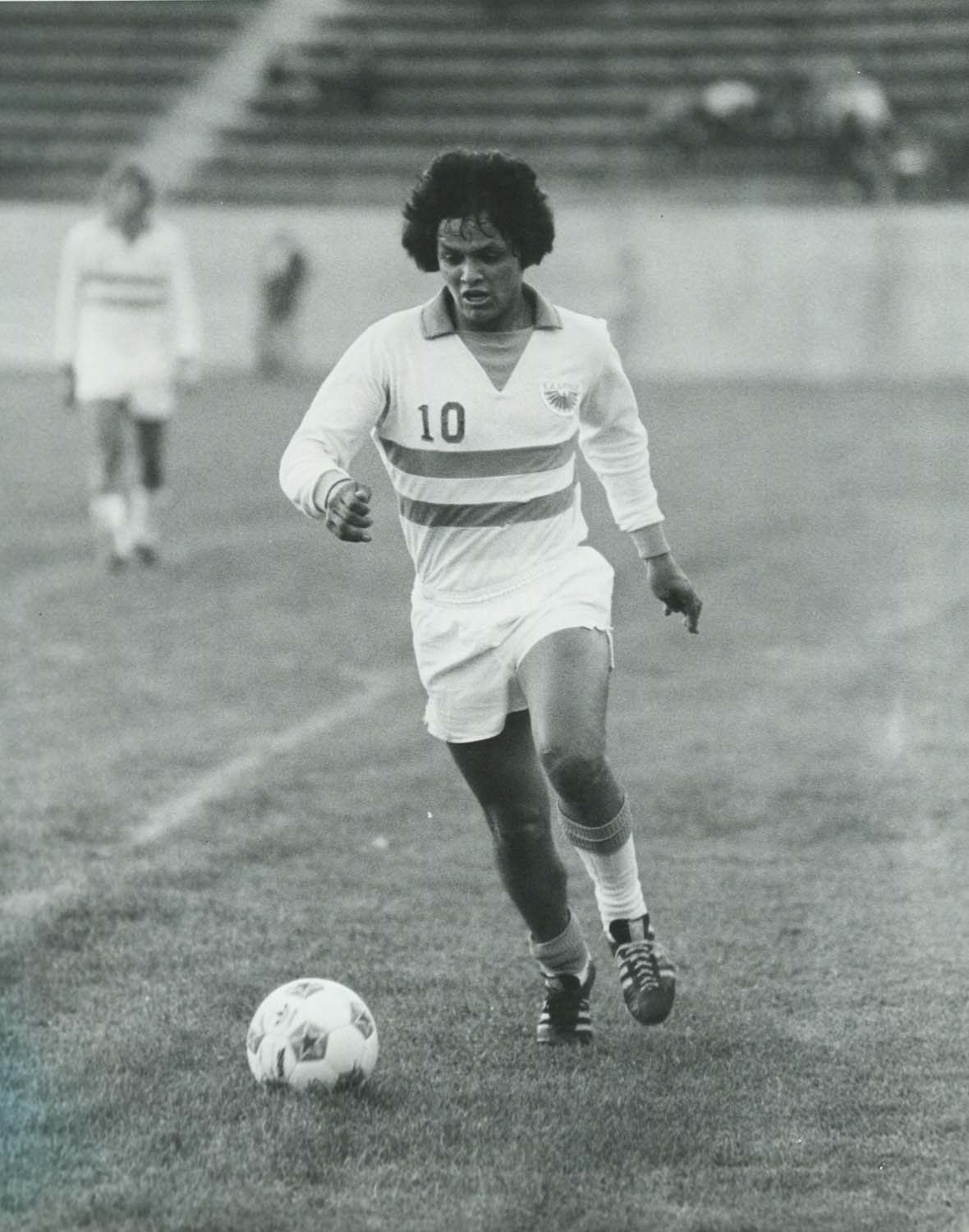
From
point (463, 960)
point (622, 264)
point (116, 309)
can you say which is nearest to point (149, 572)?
Result: point (116, 309)

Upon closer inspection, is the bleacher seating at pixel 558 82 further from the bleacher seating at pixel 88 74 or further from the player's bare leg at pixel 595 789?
the player's bare leg at pixel 595 789

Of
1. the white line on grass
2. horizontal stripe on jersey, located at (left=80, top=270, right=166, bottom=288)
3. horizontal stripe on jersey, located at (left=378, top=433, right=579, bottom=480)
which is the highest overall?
horizontal stripe on jersey, located at (left=378, top=433, right=579, bottom=480)

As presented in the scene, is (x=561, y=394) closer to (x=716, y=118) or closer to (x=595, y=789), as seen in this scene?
(x=595, y=789)

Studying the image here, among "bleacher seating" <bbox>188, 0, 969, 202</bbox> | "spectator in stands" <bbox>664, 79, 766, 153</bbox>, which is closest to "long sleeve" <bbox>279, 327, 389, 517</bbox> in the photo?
"bleacher seating" <bbox>188, 0, 969, 202</bbox>

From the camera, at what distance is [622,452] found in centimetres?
491

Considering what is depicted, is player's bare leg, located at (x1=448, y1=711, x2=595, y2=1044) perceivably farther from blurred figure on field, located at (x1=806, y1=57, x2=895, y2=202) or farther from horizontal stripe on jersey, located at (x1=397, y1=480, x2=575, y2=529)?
blurred figure on field, located at (x1=806, y1=57, x2=895, y2=202)

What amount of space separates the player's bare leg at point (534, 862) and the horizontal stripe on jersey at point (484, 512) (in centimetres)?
44

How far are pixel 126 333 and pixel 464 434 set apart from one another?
8.03 metres

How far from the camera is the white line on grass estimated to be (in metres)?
6.84

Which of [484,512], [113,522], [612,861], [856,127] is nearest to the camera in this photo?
[484,512]

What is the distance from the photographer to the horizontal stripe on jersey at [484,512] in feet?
15.2

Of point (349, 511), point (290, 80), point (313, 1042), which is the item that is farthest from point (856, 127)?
point (313, 1042)

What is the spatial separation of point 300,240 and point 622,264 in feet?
14.2

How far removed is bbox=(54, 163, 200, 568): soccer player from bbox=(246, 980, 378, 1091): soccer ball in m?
7.66
